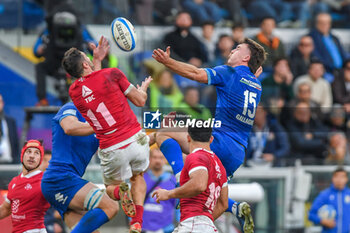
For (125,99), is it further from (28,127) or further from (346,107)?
(346,107)

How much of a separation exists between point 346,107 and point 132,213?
25.1ft

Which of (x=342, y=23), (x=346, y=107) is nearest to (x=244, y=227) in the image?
(x=346, y=107)

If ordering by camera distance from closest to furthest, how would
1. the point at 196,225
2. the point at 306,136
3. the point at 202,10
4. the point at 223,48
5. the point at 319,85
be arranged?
the point at 196,225 < the point at 306,136 < the point at 223,48 < the point at 319,85 < the point at 202,10

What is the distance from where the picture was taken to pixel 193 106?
40.5 feet

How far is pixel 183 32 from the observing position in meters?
14.7

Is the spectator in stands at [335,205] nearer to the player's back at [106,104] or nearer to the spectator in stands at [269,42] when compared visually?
the spectator in stands at [269,42]

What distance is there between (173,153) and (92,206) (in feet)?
3.95

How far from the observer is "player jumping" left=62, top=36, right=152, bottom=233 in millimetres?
9578


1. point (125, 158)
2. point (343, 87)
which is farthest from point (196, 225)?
point (343, 87)

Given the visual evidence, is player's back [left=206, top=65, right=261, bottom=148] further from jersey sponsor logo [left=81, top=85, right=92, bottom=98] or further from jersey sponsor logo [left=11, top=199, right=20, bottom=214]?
jersey sponsor logo [left=11, top=199, right=20, bottom=214]

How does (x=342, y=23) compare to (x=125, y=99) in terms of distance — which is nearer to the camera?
(x=125, y=99)

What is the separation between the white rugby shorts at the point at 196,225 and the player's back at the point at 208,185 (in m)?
0.05

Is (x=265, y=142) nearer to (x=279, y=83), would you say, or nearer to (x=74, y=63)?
(x=279, y=83)

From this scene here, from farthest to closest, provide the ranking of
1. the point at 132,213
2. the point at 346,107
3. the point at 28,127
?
the point at 346,107, the point at 28,127, the point at 132,213
